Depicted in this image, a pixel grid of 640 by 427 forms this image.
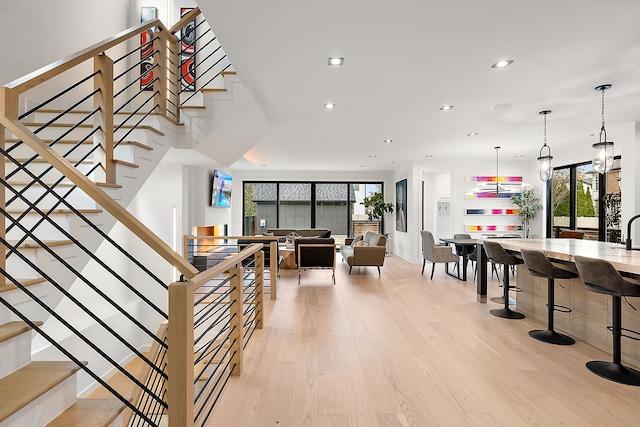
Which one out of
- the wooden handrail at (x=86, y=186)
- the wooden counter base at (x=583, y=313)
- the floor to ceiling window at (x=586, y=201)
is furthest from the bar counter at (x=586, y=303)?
the floor to ceiling window at (x=586, y=201)

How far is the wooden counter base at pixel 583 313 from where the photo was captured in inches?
116

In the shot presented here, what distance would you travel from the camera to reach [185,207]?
6234 mm

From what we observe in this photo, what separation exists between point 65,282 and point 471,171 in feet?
28.8

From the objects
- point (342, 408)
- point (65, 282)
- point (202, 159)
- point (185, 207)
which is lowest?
point (342, 408)

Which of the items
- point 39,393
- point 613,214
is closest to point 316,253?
point 39,393

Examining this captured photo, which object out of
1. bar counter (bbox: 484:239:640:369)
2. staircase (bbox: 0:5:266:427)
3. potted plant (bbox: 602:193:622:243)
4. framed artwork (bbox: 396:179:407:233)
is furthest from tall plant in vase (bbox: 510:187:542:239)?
staircase (bbox: 0:5:266:427)

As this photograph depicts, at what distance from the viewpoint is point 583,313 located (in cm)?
348

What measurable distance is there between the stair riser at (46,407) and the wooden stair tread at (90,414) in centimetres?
3

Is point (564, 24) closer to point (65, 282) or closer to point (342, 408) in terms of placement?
point (342, 408)

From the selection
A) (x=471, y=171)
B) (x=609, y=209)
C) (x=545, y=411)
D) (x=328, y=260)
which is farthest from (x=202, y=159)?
(x=609, y=209)

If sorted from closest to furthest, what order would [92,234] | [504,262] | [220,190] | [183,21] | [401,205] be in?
[92,234]
[183,21]
[504,262]
[220,190]
[401,205]

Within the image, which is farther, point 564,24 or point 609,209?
point 609,209

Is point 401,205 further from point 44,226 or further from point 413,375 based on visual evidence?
point 44,226

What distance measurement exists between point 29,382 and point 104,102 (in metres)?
1.73
